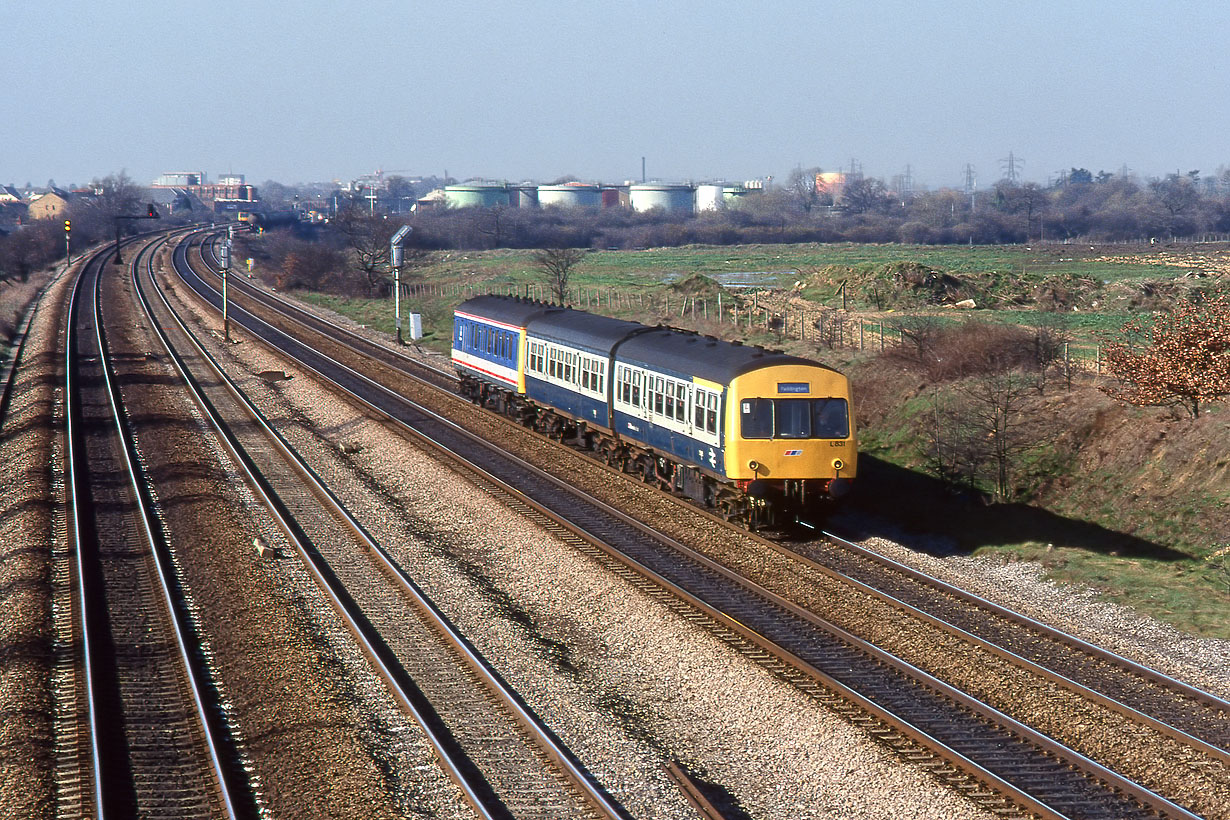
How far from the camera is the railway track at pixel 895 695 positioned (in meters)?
10.9

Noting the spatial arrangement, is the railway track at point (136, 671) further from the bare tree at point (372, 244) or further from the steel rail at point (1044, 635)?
the bare tree at point (372, 244)

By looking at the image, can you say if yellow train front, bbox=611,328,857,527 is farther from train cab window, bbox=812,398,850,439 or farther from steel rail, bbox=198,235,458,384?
steel rail, bbox=198,235,458,384

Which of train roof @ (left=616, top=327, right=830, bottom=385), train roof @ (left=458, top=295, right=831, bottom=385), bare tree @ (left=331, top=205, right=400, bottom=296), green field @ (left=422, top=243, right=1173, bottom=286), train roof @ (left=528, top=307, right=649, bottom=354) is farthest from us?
bare tree @ (left=331, top=205, right=400, bottom=296)

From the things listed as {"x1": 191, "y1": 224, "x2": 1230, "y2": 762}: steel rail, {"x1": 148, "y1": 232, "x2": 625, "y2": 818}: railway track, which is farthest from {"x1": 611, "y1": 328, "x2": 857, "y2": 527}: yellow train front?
{"x1": 148, "y1": 232, "x2": 625, "y2": 818}: railway track

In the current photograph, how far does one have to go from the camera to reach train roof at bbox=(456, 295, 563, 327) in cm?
3139

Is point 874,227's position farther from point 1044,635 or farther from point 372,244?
point 1044,635

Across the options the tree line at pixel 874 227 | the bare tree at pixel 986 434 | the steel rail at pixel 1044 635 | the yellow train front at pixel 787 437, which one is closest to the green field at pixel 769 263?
the tree line at pixel 874 227

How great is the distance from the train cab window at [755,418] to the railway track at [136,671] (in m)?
9.08

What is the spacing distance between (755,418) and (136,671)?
10182 mm

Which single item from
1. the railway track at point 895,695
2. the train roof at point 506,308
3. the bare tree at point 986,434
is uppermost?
the train roof at point 506,308

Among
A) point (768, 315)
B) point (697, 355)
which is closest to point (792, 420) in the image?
point (697, 355)

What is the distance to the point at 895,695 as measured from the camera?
1338 cm

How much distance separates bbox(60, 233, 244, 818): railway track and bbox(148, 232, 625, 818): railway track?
2.06 metres

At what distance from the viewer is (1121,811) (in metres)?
10.6
